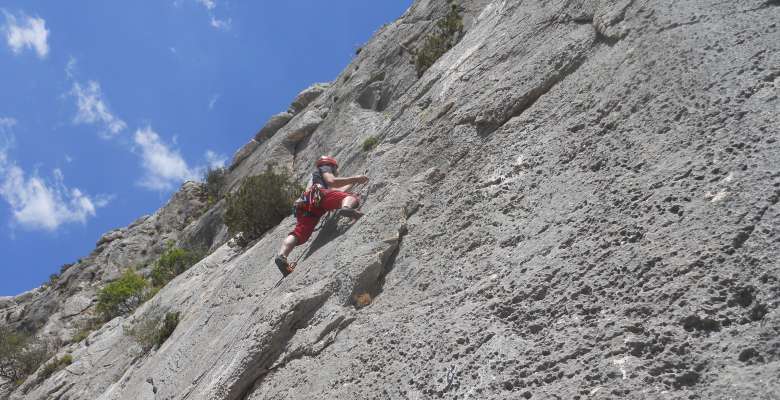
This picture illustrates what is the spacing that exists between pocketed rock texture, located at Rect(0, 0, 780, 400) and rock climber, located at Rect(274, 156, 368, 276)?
9.8 inches

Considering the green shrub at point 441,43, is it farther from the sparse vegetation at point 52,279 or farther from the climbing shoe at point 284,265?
the sparse vegetation at point 52,279

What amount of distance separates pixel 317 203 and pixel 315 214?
9.6 inches

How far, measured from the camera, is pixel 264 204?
1175 cm

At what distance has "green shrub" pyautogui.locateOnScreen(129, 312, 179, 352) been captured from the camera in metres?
10.5

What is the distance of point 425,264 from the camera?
5.09 m

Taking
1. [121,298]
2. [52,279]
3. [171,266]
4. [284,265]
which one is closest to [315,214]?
[284,265]

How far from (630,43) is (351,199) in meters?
3.69

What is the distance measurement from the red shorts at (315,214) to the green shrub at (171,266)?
11.3 metres

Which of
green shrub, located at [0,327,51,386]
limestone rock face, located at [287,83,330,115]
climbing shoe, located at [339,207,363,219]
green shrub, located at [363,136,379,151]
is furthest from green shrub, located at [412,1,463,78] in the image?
green shrub, located at [0,327,51,386]

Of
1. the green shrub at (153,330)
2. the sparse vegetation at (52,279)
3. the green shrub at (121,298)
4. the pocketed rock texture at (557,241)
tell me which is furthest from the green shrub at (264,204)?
the sparse vegetation at (52,279)

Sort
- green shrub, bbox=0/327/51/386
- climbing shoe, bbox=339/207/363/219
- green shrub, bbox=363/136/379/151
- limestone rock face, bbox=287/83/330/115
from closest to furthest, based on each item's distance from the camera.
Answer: climbing shoe, bbox=339/207/363/219 < green shrub, bbox=363/136/379/151 < green shrub, bbox=0/327/51/386 < limestone rock face, bbox=287/83/330/115

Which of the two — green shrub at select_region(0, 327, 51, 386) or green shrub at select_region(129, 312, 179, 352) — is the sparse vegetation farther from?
green shrub at select_region(129, 312, 179, 352)

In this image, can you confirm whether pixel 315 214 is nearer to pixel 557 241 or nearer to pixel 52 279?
pixel 557 241

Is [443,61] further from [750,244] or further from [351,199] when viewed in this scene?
[750,244]
